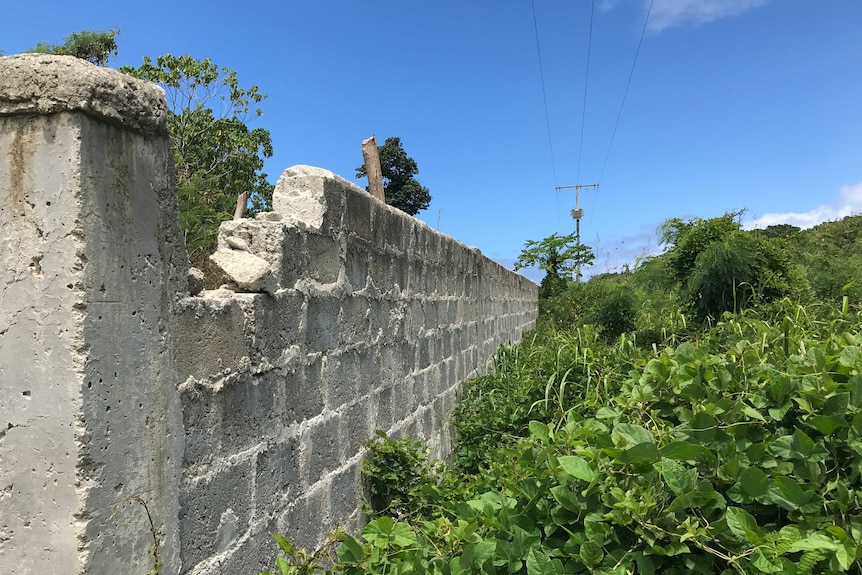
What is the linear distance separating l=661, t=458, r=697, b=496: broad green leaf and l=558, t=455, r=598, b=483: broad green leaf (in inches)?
7.5

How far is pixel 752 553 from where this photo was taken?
1.55 metres

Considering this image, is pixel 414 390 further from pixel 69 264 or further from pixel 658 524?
pixel 69 264

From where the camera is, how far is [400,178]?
28.1 meters

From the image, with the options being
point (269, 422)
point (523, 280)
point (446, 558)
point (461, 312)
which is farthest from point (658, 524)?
point (523, 280)

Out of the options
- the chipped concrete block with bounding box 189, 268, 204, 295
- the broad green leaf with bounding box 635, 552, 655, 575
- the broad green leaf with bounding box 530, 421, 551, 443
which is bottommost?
the broad green leaf with bounding box 635, 552, 655, 575

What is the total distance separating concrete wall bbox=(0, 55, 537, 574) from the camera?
1249 millimetres

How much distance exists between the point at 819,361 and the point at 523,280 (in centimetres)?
840

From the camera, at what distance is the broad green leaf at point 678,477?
166cm

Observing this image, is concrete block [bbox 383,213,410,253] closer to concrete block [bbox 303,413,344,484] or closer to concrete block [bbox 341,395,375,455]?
concrete block [bbox 341,395,375,455]

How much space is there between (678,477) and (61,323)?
5.09 feet

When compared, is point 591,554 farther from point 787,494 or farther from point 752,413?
point 752,413

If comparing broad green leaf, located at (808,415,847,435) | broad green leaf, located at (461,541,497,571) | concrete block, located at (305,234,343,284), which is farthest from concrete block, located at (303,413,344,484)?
broad green leaf, located at (808,415,847,435)

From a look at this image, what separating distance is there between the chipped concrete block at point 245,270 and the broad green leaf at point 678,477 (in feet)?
4.27

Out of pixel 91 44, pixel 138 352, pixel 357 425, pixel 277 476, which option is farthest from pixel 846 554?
pixel 91 44
